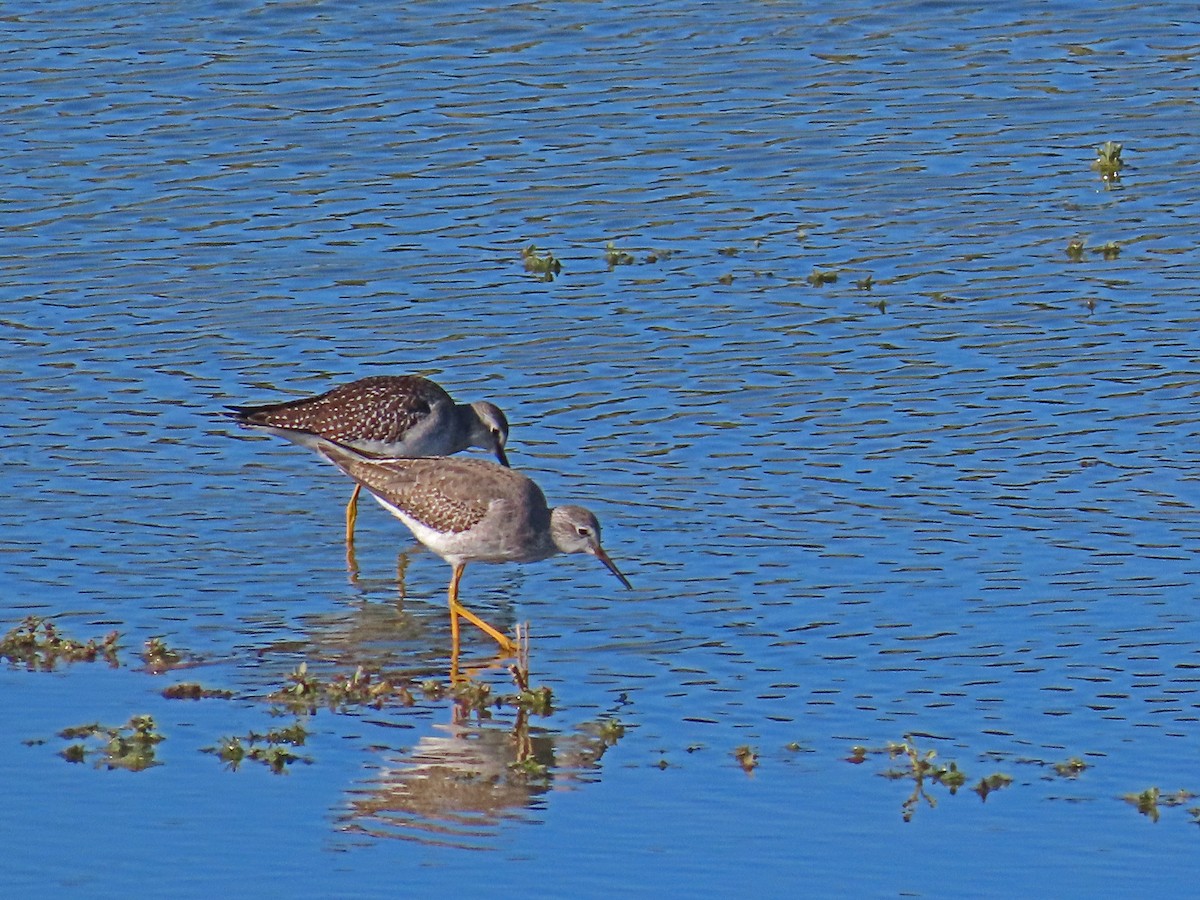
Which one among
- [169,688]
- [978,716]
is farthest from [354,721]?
[978,716]

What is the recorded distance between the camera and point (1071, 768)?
11445 mm

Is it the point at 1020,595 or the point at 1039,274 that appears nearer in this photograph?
the point at 1020,595

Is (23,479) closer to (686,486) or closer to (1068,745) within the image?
(686,486)

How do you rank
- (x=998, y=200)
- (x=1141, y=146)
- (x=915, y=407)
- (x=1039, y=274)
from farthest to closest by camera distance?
(x=1141, y=146), (x=998, y=200), (x=1039, y=274), (x=915, y=407)

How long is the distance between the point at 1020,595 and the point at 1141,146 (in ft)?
31.4

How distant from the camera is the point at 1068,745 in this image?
11773 mm

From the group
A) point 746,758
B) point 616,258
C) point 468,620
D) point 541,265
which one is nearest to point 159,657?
point 468,620

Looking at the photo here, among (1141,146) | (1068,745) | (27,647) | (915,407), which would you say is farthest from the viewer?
(1141,146)

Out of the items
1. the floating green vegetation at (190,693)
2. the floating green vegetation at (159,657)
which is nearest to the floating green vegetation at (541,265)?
the floating green vegetation at (159,657)

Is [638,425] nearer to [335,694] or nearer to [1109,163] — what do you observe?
[335,694]

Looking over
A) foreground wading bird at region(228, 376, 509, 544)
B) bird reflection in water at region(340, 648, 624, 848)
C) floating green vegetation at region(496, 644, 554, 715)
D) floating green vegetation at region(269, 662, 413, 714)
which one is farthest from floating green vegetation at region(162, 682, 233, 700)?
foreground wading bird at region(228, 376, 509, 544)

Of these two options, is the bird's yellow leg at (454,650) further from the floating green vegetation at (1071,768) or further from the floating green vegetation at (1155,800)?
the floating green vegetation at (1155,800)

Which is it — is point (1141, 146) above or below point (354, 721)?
above

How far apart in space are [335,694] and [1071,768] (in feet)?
11.8
